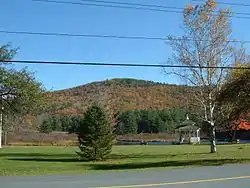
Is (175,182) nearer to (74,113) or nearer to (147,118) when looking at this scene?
(147,118)

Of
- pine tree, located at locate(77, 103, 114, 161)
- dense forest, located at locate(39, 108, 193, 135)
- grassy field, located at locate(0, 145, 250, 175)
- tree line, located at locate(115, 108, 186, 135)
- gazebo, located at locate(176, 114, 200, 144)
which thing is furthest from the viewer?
dense forest, located at locate(39, 108, 193, 135)

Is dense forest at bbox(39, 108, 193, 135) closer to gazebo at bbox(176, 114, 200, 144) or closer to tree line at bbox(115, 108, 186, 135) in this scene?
tree line at bbox(115, 108, 186, 135)

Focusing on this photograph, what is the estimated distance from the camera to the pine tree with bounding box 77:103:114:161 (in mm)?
38656

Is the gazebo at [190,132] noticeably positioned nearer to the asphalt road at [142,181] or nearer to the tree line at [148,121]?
the tree line at [148,121]

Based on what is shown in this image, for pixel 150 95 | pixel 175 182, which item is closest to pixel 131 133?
pixel 150 95

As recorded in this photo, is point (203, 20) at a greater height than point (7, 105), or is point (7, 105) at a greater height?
point (203, 20)

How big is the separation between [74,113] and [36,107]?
113m

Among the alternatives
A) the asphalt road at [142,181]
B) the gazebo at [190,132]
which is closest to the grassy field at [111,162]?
the asphalt road at [142,181]

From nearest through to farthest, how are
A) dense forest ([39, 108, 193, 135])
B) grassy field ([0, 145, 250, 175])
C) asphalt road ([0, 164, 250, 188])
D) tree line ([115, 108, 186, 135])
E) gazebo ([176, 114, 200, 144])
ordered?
asphalt road ([0, 164, 250, 188])
grassy field ([0, 145, 250, 175])
gazebo ([176, 114, 200, 144])
tree line ([115, 108, 186, 135])
dense forest ([39, 108, 193, 135])

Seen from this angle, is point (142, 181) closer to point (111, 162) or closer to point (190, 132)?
point (111, 162)

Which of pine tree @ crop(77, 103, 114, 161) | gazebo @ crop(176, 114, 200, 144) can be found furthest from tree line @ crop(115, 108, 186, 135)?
pine tree @ crop(77, 103, 114, 161)

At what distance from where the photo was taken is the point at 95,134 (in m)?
38.9

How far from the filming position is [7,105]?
1183 inches

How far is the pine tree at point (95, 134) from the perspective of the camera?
3866 centimetres
